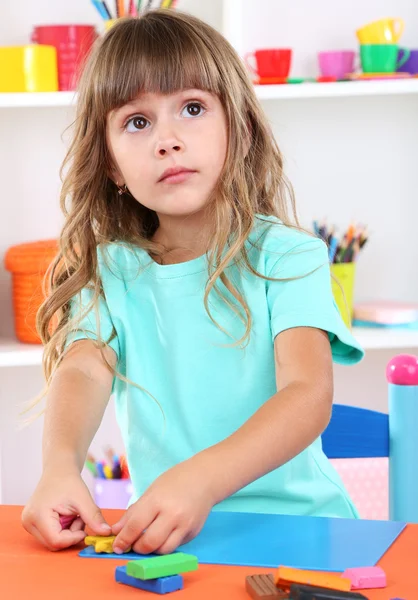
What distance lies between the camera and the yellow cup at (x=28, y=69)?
1.76 metres

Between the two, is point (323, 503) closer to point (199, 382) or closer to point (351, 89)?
point (199, 382)

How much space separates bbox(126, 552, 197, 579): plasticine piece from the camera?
61cm

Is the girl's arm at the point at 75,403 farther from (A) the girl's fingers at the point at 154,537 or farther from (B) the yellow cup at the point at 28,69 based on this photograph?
(B) the yellow cup at the point at 28,69

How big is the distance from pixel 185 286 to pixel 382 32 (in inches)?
36.1

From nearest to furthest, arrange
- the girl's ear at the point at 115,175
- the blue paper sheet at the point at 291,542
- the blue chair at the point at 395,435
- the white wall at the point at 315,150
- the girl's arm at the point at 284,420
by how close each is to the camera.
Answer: the blue paper sheet at the point at 291,542 < the girl's arm at the point at 284,420 < the blue chair at the point at 395,435 < the girl's ear at the point at 115,175 < the white wall at the point at 315,150

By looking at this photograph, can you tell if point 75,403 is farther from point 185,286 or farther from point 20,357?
point 20,357

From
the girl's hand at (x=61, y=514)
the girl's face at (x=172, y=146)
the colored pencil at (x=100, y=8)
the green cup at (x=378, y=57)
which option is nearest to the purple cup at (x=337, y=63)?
the green cup at (x=378, y=57)

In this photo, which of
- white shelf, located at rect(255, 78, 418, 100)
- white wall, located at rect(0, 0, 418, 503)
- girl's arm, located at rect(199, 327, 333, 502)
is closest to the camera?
girl's arm, located at rect(199, 327, 333, 502)

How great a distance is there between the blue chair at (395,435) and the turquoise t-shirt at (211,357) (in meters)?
0.05

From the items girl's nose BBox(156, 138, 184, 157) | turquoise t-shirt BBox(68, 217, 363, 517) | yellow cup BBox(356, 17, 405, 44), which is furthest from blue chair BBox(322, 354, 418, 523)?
yellow cup BBox(356, 17, 405, 44)

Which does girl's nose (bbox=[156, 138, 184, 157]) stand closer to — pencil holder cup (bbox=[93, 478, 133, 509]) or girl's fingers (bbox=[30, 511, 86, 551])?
girl's fingers (bbox=[30, 511, 86, 551])

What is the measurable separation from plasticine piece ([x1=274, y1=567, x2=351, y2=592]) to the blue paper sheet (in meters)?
0.05

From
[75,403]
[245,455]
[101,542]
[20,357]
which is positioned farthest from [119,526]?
[20,357]

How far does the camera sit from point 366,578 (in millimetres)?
602
